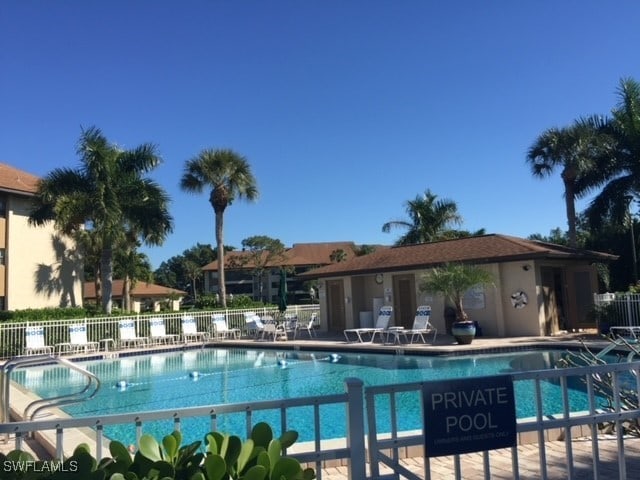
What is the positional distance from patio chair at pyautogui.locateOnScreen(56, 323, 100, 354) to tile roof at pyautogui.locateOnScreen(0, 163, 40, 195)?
10903mm

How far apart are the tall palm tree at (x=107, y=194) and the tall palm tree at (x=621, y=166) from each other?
18.6 m

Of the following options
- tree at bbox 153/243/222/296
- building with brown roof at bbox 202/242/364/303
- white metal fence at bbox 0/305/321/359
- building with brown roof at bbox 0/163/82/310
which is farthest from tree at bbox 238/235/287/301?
white metal fence at bbox 0/305/321/359

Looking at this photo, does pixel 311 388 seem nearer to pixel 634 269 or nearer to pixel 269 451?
pixel 269 451

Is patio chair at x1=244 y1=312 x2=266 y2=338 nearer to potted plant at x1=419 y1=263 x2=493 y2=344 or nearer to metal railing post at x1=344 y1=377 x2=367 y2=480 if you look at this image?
potted plant at x1=419 y1=263 x2=493 y2=344

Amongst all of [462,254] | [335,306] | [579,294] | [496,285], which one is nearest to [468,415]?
[496,285]

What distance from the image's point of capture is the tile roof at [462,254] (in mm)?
18031

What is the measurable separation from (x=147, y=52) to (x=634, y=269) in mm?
26486

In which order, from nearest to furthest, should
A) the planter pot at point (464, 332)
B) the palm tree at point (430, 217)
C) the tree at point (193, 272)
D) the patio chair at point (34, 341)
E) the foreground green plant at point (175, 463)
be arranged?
the foreground green plant at point (175, 463) < the planter pot at point (464, 332) < the patio chair at point (34, 341) < the palm tree at point (430, 217) < the tree at point (193, 272)

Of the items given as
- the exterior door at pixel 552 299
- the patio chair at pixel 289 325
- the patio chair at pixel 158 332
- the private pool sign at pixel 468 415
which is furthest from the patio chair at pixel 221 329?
the private pool sign at pixel 468 415

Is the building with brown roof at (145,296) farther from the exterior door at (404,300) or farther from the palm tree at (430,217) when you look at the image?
the exterior door at (404,300)

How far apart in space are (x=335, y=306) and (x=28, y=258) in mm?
17782

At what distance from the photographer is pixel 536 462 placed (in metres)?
5.02

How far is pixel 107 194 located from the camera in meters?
22.3

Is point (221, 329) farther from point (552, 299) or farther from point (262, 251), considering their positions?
point (262, 251)
